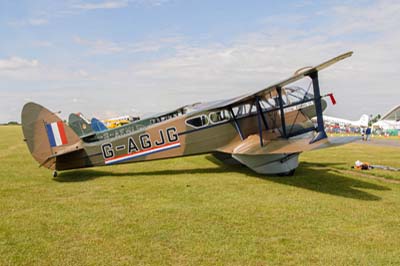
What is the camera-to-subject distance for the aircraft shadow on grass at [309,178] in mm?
7725

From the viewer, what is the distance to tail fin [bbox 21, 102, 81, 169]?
9.15 m

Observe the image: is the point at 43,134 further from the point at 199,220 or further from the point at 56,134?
the point at 199,220

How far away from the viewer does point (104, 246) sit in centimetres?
441

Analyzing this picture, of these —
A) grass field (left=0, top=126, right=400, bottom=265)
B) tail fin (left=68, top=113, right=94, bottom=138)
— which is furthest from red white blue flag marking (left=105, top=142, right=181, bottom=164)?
tail fin (left=68, top=113, right=94, bottom=138)

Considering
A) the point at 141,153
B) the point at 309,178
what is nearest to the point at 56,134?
the point at 141,153

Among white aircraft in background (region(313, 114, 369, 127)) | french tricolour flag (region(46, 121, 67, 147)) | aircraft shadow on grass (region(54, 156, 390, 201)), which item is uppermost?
french tricolour flag (region(46, 121, 67, 147))

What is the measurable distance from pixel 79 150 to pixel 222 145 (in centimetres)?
404

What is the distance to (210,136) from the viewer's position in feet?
34.0

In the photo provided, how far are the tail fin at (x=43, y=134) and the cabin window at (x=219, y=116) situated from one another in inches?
158

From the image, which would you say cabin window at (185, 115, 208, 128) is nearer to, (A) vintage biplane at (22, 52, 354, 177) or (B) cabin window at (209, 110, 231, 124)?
(A) vintage biplane at (22, 52, 354, 177)

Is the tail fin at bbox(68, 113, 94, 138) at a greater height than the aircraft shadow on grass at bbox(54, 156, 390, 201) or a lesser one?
greater

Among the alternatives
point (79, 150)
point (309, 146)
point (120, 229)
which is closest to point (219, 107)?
point (309, 146)

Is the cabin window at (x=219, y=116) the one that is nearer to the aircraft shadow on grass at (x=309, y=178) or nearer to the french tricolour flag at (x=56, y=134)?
the aircraft shadow on grass at (x=309, y=178)

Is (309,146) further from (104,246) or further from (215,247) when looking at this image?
(104,246)
